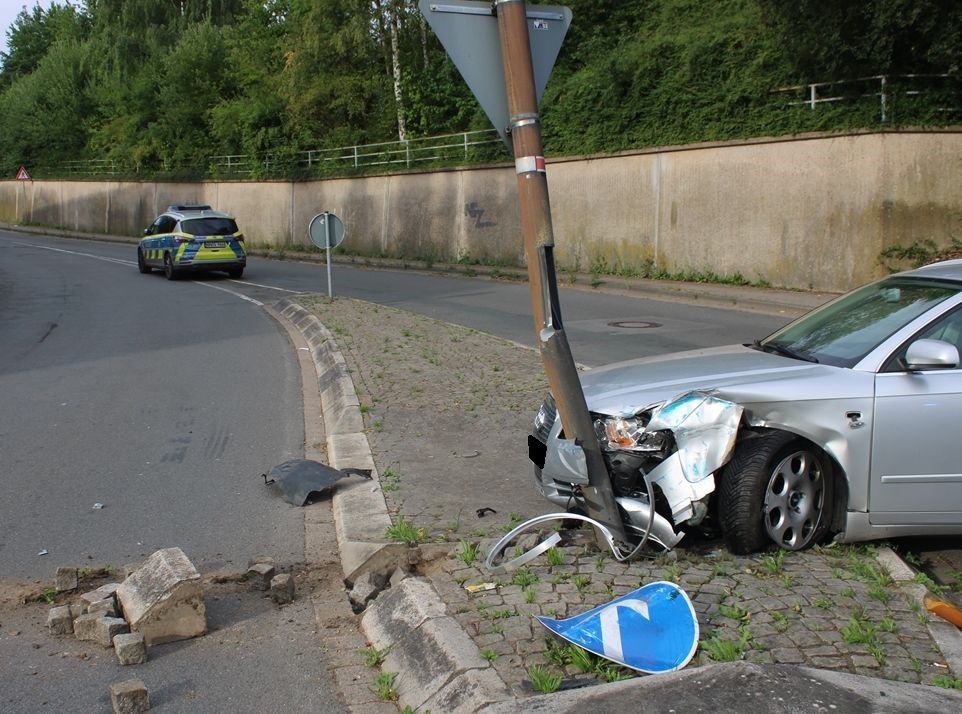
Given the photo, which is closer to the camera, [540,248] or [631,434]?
[540,248]

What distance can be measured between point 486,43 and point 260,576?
303cm

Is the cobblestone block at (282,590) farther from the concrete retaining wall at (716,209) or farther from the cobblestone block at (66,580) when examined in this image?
the concrete retaining wall at (716,209)

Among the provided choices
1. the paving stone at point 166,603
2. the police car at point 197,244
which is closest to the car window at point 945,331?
the paving stone at point 166,603

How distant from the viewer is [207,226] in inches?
998

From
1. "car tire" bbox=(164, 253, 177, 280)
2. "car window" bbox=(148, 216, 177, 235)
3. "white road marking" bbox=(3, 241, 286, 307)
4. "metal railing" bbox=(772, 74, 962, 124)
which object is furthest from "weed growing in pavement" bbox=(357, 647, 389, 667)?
"car window" bbox=(148, 216, 177, 235)

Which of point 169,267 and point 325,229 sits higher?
point 325,229

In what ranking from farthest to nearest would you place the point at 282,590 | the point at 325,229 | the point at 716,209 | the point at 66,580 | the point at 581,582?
1. the point at 716,209
2. the point at 325,229
3. the point at 66,580
4. the point at 282,590
5. the point at 581,582

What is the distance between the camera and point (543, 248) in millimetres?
4945

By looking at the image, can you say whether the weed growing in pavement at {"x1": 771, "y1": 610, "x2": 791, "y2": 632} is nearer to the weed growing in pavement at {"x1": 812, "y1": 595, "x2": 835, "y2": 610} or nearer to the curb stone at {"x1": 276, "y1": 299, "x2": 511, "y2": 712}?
the weed growing in pavement at {"x1": 812, "y1": 595, "x2": 835, "y2": 610}

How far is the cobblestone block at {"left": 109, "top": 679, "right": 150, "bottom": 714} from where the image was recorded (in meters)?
3.85

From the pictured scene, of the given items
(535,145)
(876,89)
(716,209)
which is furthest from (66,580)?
(716,209)

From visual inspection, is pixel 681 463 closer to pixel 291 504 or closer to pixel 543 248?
pixel 543 248

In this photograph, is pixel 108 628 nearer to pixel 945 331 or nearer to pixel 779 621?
pixel 779 621

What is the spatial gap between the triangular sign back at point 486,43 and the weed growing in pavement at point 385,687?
2690 mm
